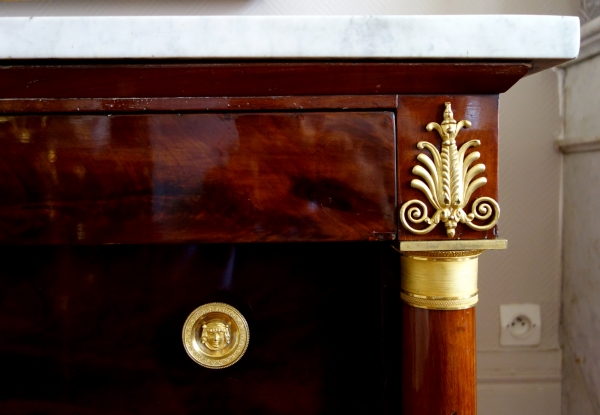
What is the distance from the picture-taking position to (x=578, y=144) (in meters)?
0.62

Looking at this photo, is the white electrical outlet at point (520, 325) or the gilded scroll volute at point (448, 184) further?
the white electrical outlet at point (520, 325)

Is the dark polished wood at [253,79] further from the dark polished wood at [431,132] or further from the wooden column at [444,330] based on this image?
the wooden column at [444,330]

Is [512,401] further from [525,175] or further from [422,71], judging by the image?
[422,71]

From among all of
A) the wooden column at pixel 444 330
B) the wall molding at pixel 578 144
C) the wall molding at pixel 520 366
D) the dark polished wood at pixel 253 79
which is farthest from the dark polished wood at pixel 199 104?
the wall molding at pixel 520 366

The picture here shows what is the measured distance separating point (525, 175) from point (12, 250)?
2.34 ft

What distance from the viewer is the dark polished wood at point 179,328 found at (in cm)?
44

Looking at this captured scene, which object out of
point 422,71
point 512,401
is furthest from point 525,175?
point 422,71

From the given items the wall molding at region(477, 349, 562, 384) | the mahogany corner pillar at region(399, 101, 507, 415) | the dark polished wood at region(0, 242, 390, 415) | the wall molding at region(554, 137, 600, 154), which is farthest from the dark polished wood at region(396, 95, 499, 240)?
the wall molding at region(477, 349, 562, 384)

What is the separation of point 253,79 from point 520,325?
62 centimetres

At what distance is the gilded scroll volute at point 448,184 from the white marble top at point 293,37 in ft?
0.17

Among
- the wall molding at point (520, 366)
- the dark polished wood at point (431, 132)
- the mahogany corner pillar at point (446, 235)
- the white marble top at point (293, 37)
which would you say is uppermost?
the white marble top at point (293, 37)

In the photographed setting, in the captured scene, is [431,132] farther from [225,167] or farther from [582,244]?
[582,244]

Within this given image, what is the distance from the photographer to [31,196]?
0.32 m

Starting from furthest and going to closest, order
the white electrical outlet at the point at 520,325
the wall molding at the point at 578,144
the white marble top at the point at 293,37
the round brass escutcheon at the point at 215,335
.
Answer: the white electrical outlet at the point at 520,325
the wall molding at the point at 578,144
the round brass escutcheon at the point at 215,335
the white marble top at the point at 293,37
